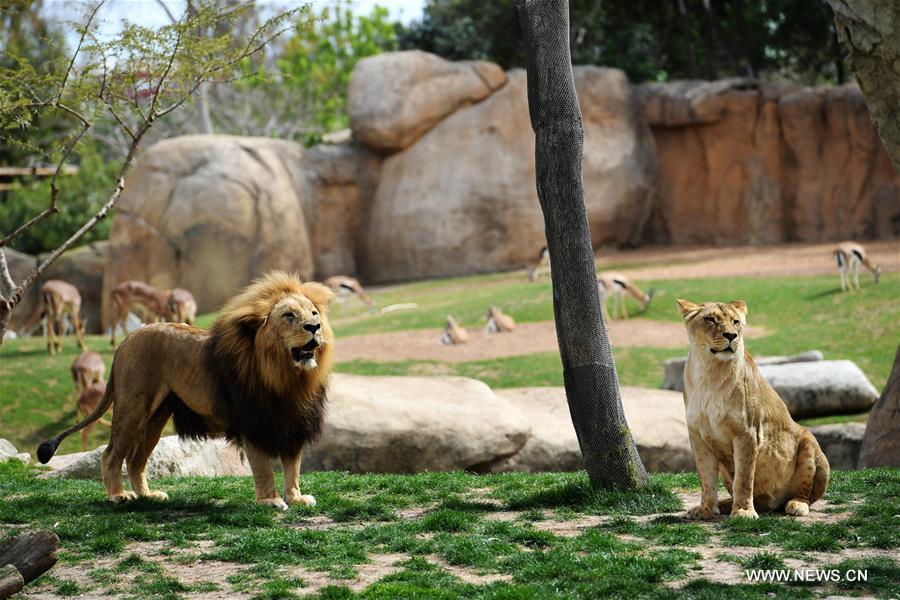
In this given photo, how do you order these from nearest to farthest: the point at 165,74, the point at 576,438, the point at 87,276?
1. the point at 165,74
2. the point at 576,438
3. the point at 87,276

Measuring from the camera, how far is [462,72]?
3488cm

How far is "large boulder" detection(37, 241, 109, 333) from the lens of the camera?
34656 mm

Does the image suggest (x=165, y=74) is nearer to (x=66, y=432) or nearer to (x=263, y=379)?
(x=263, y=379)

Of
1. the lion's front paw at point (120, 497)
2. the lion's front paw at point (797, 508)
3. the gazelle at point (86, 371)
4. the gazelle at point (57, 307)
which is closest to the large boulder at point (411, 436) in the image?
the lion's front paw at point (120, 497)

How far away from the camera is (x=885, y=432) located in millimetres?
12914

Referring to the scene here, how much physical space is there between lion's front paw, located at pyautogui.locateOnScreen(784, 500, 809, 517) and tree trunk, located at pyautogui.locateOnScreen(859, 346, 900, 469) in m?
4.94

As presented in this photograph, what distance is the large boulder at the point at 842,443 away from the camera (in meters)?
14.9

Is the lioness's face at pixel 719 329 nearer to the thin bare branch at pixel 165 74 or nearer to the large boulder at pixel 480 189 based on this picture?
the thin bare branch at pixel 165 74

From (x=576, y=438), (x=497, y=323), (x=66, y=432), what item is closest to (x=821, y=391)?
(x=576, y=438)

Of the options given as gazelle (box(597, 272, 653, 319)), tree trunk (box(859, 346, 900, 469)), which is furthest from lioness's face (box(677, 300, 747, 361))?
gazelle (box(597, 272, 653, 319))

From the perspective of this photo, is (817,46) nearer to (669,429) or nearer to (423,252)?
(423,252)

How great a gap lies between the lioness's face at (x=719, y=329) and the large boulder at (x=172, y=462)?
546 cm

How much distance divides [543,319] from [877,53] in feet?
52.8

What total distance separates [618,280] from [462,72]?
39.5 feet
